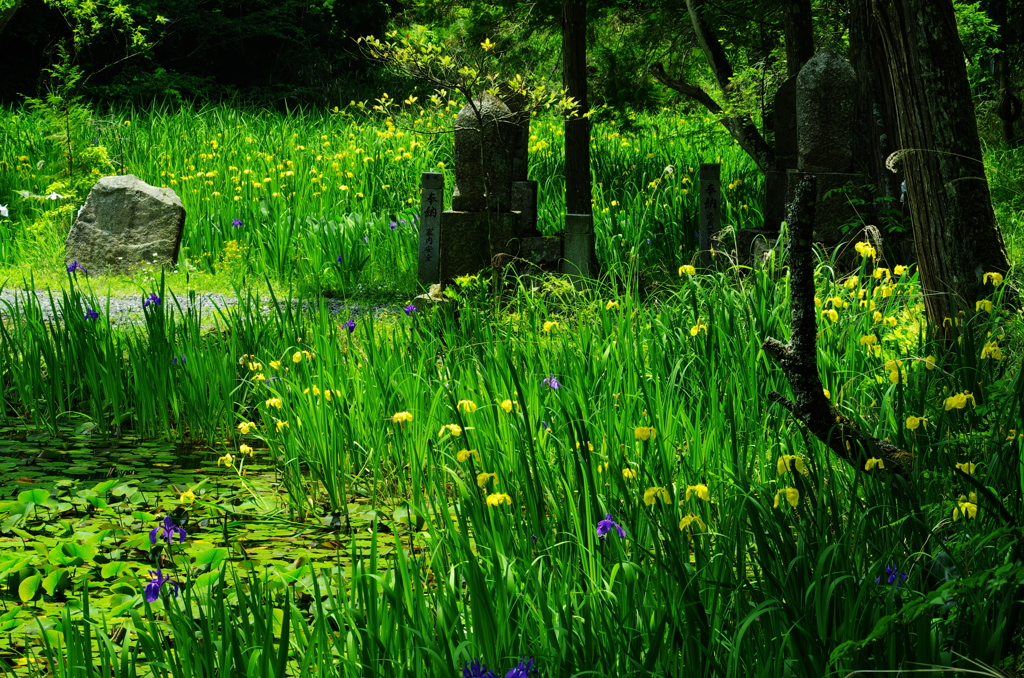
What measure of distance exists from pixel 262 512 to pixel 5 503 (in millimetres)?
837

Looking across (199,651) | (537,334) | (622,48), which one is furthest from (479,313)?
(622,48)

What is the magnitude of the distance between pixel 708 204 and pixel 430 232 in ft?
6.09

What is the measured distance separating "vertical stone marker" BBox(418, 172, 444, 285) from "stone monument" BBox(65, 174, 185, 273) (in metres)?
2.38

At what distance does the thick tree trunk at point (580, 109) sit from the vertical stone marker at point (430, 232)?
4.83ft

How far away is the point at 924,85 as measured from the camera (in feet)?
10.5

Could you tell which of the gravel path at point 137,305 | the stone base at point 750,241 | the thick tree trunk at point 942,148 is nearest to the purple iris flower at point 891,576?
the thick tree trunk at point 942,148

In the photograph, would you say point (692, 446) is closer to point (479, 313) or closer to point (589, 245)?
point (479, 313)

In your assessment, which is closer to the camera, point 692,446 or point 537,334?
point 692,446

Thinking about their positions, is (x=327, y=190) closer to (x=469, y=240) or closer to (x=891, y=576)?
(x=469, y=240)

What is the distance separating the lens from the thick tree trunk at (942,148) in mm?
3143

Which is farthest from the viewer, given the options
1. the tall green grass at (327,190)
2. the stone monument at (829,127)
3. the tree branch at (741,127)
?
the tree branch at (741,127)

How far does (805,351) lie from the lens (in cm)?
197

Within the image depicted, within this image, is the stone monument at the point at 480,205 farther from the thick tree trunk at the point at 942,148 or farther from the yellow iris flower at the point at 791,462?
the yellow iris flower at the point at 791,462

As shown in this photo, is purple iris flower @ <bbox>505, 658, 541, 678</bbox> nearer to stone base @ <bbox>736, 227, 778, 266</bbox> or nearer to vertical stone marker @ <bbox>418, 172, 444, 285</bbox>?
stone base @ <bbox>736, 227, 778, 266</bbox>
